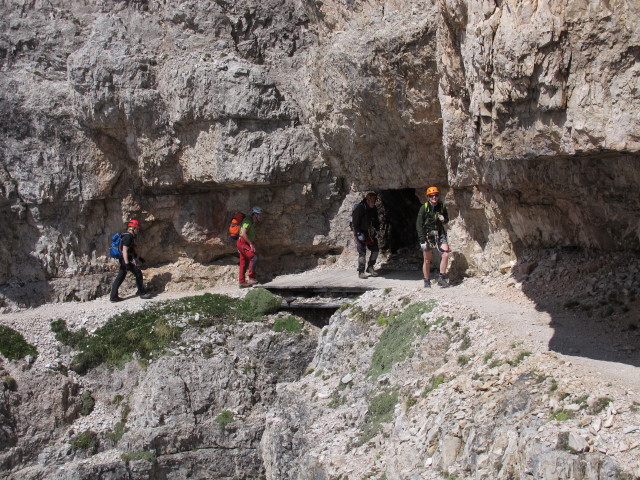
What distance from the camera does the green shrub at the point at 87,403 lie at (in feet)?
46.0

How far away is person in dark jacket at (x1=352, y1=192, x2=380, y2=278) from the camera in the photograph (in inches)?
582

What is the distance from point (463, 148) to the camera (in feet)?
39.0

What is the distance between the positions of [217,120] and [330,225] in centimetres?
430

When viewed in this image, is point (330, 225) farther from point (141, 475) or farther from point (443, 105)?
point (141, 475)

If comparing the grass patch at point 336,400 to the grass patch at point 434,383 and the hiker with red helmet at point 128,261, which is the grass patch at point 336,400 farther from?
the hiker with red helmet at point 128,261

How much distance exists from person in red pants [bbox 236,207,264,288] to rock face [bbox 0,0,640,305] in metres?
0.95

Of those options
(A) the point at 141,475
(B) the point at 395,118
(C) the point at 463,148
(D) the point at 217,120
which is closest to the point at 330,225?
(D) the point at 217,120

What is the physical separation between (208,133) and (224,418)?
7.67 m

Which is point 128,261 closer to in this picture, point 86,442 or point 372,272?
point 86,442

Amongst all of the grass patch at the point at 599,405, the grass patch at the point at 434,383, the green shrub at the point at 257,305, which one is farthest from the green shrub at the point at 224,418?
the grass patch at the point at 599,405

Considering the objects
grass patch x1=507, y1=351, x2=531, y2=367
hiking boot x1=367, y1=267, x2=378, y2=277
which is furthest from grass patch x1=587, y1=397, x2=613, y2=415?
hiking boot x1=367, y1=267, x2=378, y2=277

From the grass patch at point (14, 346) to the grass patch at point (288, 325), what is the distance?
5.53 meters

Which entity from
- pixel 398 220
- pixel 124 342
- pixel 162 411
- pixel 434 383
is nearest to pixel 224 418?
pixel 162 411

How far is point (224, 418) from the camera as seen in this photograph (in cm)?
1341
